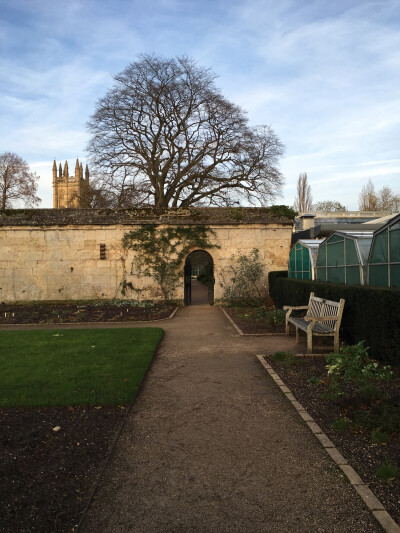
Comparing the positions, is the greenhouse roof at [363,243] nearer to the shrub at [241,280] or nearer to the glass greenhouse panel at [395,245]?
the glass greenhouse panel at [395,245]

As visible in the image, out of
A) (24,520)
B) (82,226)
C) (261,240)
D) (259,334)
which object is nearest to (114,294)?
(82,226)

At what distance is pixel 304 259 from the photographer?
14.3 m

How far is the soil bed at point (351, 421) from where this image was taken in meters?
3.10

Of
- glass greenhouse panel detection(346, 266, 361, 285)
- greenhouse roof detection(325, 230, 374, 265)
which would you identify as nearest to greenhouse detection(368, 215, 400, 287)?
greenhouse roof detection(325, 230, 374, 265)

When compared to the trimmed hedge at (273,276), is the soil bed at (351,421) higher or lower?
lower

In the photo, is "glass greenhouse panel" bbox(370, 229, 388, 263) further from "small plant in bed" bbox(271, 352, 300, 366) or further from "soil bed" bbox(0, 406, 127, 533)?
"soil bed" bbox(0, 406, 127, 533)

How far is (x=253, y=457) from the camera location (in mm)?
3650

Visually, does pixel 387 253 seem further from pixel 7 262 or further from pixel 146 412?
pixel 7 262

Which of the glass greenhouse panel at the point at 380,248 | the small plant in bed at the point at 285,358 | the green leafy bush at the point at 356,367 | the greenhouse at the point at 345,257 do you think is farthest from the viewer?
the greenhouse at the point at 345,257

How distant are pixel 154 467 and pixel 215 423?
115 cm

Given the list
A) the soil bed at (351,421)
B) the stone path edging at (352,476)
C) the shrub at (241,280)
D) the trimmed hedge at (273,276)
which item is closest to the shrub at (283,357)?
the soil bed at (351,421)

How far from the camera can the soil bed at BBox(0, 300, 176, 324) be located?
1283 centimetres

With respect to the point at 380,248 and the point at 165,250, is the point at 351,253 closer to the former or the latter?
the point at 380,248

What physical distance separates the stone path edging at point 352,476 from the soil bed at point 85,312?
351 inches
